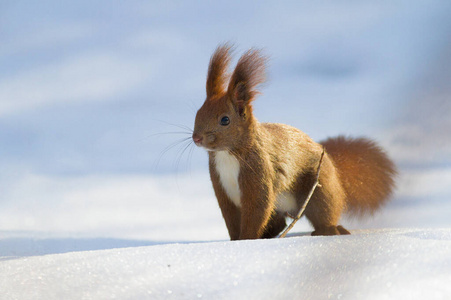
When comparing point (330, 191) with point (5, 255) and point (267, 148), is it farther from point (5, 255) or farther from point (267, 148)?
point (5, 255)

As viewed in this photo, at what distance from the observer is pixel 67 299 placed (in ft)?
2.20

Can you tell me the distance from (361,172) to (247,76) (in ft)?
1.75

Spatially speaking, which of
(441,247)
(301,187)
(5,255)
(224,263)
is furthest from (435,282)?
(5,255)

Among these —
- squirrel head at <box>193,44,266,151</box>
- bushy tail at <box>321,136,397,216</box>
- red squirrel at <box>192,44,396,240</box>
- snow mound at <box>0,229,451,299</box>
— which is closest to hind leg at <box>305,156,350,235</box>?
red squirrel at <box>192,44,396,240</box>

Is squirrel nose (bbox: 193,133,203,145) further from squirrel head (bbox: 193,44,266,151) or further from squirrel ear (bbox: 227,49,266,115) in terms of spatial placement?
squirrel ear (bbox: 227,49,266,115)

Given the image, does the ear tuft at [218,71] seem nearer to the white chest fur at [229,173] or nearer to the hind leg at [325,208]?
the white chest fur at [229,173]

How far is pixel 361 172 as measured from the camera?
1468mm

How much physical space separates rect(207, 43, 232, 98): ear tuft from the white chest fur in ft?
0.53

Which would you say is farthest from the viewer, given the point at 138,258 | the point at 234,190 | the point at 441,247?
the point at 234,190

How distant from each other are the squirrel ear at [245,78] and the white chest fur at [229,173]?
0.38ft

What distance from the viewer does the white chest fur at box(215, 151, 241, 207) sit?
1.16 meters

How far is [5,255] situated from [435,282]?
35.5 inches

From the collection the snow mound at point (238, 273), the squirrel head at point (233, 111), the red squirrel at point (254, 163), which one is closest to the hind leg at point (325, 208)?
the red squirrel at point (254, 163)

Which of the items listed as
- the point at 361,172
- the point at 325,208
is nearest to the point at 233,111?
the point at 325,208
